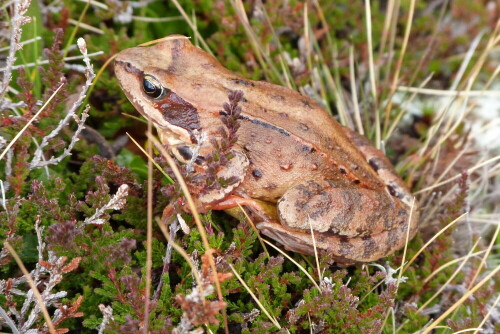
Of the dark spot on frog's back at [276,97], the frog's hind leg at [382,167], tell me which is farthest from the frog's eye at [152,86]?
the frog's hind leg at [382,167]

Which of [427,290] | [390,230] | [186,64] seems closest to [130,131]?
[186,64]

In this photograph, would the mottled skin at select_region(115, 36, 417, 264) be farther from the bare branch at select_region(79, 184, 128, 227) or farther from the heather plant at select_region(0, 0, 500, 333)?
the bare branch at select_region(79, 184, 128, 227)

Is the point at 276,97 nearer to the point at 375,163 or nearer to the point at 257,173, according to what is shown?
the point at 257,173

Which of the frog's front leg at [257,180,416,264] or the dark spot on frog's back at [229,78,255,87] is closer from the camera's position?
the frog's front leg at [257,180,416,264]

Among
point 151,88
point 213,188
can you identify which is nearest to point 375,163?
point 213,188

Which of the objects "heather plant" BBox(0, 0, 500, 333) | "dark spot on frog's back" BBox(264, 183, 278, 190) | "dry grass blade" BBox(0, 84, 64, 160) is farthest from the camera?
"dark spot on frog's back" BBox(264, 183, 278, 190)

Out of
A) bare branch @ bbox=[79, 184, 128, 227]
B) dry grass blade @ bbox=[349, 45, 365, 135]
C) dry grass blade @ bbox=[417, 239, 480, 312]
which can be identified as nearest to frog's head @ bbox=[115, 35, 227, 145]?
bare branch @ bbox=[79, 184, 128, 227]

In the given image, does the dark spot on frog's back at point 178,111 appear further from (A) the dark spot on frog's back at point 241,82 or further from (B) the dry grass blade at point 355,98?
(B) the dry grass blade at point 355,98
